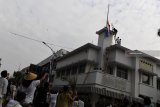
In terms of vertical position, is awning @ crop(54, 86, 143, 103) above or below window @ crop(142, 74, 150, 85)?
below

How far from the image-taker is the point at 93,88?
2350 centimetres

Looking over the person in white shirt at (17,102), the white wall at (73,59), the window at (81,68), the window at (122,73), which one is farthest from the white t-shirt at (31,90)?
the window at (81,68)

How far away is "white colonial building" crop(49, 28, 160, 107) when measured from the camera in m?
24.7

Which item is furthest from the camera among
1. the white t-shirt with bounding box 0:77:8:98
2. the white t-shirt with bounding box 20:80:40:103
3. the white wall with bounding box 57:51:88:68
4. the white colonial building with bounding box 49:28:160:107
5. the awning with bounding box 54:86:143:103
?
the white wall with bounding box 57:51:88:68

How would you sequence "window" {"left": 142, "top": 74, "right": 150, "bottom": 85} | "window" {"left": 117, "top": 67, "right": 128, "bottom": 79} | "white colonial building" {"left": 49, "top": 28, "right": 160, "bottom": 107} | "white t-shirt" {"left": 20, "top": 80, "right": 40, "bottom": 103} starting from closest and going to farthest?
"white t-shirt" {"left": 20, "top": 80, "right": 40, "bottom": 103}
"white colonial building" {"left": 49, "top": 28, "right": 160, "bottom": 107}
"window" {"left": 117, "top": 67, "right": 128, "bottom": 79}
"window" {"left": 142, "top": 74, "right": 150, "bottom": 85}

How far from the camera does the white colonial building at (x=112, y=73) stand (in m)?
24.7

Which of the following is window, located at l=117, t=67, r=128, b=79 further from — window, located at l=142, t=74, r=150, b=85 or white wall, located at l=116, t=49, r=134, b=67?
window, located at l=142, t=74, r=150, b=85

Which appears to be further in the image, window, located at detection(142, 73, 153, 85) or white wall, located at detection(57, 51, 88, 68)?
window, located at detection(142, 73, 153, 85)

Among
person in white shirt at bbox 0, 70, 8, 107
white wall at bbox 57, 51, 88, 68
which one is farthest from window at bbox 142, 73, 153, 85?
person in white shirt at bbox 0, 70, 8, 107

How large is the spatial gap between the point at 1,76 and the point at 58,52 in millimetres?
30852

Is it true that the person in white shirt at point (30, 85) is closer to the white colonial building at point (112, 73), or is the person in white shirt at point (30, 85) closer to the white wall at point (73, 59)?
the white colonial building at point (112, 73)

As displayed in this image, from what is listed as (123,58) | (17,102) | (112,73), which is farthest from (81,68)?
(17,102)

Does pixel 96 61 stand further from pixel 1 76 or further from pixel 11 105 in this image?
pixel 11 105

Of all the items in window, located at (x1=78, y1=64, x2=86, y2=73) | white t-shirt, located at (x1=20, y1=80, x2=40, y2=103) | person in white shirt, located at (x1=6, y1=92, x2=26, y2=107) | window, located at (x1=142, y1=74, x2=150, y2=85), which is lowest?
person in white shirt, located at (x1=6, y1=92, x2=26, y2=107)
